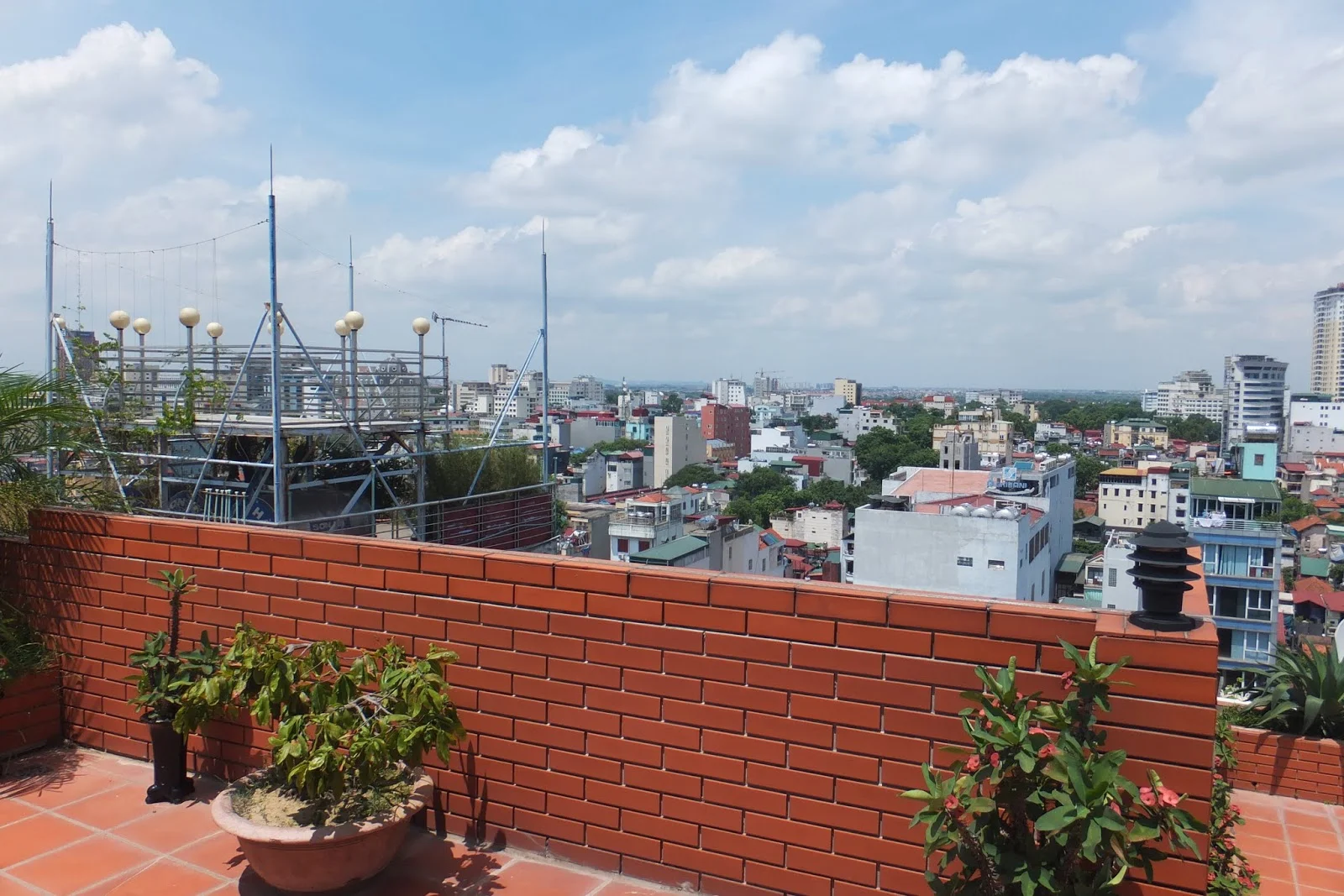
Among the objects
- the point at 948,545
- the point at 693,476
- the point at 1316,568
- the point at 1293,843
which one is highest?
the point at 1293,843

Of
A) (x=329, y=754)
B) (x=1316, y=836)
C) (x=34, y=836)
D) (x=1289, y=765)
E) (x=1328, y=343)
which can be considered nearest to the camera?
(x=329, y=754)

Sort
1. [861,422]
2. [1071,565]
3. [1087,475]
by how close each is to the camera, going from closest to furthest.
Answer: [1071,565] → [1087,475] → [861,422]

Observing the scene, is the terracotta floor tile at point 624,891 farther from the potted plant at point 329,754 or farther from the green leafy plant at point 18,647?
the green leafy plant at point 18,647

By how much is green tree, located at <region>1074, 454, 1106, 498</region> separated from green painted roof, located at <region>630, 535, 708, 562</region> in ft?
233

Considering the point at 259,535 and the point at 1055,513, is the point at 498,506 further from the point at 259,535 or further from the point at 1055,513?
the point at 1055,513

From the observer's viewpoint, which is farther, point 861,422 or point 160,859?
point 861,422

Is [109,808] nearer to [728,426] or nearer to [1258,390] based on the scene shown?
[728,426]

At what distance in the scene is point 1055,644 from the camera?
2.26 meters

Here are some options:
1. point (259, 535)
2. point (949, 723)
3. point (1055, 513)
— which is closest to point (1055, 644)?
point (949, 723)

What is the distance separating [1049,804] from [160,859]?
2.85 m

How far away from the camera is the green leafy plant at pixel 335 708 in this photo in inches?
100

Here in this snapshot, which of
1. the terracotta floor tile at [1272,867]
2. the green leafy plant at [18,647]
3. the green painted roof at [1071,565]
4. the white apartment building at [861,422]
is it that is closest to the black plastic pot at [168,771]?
the green leafy plant at [18,647]

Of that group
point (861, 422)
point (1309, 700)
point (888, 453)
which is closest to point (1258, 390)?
point (861, 422)

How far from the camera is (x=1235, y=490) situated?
27.8 meters
